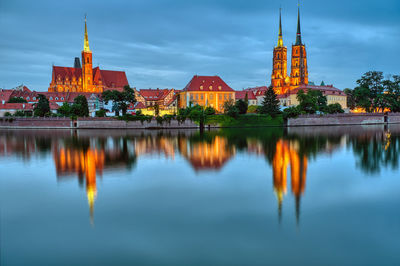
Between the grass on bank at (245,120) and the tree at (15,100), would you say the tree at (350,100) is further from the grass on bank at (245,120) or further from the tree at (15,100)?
the tree at (15,100)

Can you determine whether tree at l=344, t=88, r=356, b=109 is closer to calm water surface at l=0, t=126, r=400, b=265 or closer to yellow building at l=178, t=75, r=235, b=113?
yellow building at l=178, t=75, r=235, b=113

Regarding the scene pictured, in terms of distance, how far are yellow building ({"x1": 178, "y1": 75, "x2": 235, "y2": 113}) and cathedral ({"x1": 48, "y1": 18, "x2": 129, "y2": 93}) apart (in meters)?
35.9

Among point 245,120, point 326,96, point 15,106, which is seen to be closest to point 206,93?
point 245,120

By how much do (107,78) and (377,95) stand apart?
222 feet

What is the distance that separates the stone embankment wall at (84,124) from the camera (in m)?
54.6

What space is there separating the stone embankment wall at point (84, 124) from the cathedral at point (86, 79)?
115ft

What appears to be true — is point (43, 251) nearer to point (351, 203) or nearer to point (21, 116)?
point (351, 203)

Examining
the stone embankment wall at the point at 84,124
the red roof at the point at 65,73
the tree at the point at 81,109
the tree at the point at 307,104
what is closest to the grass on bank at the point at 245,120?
the stone embankment wall at the point at 84,124

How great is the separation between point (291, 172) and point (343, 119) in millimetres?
52518

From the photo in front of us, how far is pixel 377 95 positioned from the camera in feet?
234

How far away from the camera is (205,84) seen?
211 ft

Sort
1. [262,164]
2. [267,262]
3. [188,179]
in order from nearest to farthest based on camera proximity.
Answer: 1. [267,262]
2. [188,179]
3. [262,164]

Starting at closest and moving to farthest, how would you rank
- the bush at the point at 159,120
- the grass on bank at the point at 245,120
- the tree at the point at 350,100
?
the bush at the point at 159,120, the grass on bank at the point at 245,120, the tree at the point at 350,100

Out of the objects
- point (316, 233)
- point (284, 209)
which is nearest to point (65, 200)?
point (284, 209)
